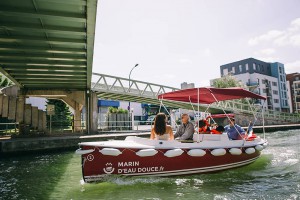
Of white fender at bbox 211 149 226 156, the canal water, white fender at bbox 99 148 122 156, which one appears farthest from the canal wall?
white fender at bbox 211 149 226 156

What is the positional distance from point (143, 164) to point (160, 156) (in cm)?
50

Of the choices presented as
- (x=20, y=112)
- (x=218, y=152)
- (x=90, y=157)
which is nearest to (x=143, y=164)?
(x=90, y=157)

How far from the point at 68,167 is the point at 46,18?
5700mm

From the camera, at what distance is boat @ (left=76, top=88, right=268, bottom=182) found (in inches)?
234

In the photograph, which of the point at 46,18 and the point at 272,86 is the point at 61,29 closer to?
the point at 46,18

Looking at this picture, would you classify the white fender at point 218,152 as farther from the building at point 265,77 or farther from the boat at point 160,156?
the building at point 265,77

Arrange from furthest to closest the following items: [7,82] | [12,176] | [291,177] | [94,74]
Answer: [7,82] < [94,74] < [12,176] < [291,177]

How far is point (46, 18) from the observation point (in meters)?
8.94

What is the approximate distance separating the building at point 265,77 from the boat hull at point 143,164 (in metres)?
56.6

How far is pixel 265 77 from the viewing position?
64312mm

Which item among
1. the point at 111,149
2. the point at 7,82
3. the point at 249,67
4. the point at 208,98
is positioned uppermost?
the point at 249,67

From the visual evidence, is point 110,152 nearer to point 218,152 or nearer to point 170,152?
point 170,152

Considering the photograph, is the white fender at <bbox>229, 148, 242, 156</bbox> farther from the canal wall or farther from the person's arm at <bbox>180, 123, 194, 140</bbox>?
the canal wall

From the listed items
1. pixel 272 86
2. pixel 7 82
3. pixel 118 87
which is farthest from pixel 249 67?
pixel 7 82
